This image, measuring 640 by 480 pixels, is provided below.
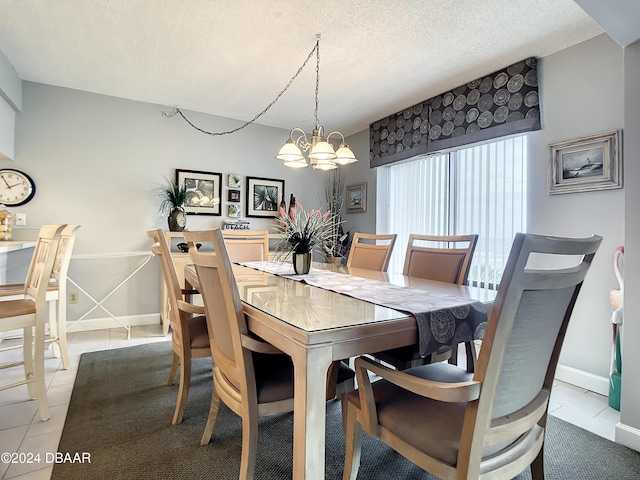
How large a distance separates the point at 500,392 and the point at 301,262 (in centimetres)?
137

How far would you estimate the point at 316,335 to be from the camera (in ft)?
3.11

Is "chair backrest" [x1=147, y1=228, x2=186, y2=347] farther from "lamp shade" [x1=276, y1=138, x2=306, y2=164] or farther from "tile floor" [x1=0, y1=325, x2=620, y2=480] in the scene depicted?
"lamp shade" [x1=276, y1=138, x2=306, y2=164]

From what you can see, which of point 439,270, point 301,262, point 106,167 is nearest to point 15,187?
point 106,167

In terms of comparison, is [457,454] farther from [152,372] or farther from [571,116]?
[571,116]

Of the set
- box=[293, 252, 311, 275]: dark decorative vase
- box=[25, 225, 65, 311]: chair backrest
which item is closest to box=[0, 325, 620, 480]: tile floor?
box=[25, 225, 65, 311]: chair backrest

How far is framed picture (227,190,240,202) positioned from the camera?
4.16 m

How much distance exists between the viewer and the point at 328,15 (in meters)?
2.13

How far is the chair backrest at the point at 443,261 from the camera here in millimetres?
2047

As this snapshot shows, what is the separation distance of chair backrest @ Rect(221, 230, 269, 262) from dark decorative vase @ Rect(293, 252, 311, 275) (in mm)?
838

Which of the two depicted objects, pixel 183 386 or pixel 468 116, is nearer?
pixel 183 386

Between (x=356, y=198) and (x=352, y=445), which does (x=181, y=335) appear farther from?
(x=356, y=198)

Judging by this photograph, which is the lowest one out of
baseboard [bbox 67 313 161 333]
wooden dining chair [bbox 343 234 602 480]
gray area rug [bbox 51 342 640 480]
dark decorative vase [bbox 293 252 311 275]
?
gray area rug [bbox 51 342 640 480]

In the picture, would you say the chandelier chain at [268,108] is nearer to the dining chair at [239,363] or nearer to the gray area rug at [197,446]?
the dining chair at [239,363]

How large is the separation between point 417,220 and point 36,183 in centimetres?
395
